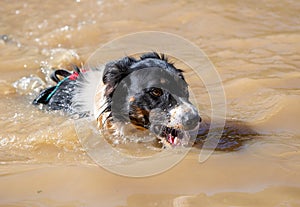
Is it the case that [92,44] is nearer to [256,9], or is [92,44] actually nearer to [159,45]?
[159,45]

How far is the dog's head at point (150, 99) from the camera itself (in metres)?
3.50

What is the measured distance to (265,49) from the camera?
19.7 ft

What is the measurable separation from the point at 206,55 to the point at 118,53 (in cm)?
115

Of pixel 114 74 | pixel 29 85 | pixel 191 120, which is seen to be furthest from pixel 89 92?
pixel 29 85

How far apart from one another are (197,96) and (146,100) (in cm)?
141

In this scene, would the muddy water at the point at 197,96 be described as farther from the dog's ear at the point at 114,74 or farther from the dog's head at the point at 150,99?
the dog's ear at the point at 114,74

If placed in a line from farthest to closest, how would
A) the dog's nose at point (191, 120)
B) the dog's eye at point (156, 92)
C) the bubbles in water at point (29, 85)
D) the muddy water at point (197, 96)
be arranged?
the bubbles in water at point (29, 85) → the dog's eye at point (156, 92) → the dog's nose at point (191, 120) → the muddy water at point (197, 96)

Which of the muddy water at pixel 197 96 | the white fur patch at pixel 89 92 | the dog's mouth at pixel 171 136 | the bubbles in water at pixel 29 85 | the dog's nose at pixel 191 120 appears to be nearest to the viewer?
the muddy water at pixel 197 96

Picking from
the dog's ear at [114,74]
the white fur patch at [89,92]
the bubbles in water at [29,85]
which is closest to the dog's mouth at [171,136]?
the dog's ear at [114,74]

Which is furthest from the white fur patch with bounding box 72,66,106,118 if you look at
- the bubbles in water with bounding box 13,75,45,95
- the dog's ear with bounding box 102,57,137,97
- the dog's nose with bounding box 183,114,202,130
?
the bubbles in water with bounding box 13,75,45,95

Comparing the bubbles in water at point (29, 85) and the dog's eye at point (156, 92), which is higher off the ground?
the dog's eye at point (156, 92)

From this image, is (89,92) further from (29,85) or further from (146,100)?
(29,85)

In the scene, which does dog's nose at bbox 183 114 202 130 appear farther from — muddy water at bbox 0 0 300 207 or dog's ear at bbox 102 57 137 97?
dog's ear at bbox 102 57 137 97

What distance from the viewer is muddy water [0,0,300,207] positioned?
2805mm
